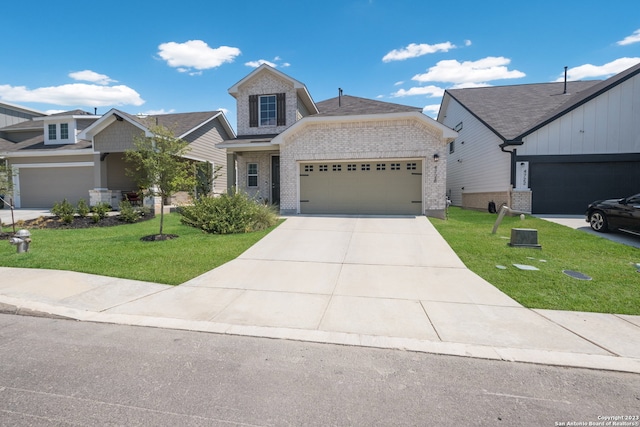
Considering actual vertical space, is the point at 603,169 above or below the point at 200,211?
above

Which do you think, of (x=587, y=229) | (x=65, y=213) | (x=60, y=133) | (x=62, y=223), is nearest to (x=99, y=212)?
(x=65, y=213)

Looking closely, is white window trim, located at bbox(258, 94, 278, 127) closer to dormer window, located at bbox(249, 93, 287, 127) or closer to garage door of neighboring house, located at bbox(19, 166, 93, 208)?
dormer window, located at bbox(249, 93, 287, 127)

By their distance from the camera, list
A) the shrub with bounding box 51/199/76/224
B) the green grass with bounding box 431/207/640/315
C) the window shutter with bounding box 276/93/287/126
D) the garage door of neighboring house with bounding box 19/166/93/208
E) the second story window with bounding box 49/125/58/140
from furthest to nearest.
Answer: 1. the second story window with bounding box 49/125/58/140
2. the garage door of neighboring house with bounding box 19/166/93/208
3. the window shutter with bounding box 276/93/287/126
4. the shrub with bounding box 51/199/76/224
5. the green grass with bounding box 431/207/640/315

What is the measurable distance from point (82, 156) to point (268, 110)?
11393mm

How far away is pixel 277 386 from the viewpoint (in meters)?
2.90

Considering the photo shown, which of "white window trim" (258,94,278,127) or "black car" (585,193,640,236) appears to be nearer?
"black car" (585,193,640,236)

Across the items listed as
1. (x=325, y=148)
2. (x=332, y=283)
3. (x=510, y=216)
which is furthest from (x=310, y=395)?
(x=510, y=216)

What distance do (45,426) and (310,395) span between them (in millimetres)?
1982

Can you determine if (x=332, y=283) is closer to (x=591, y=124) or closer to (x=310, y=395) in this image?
(x=310, y=395)

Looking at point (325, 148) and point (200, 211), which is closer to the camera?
point (200, 211)

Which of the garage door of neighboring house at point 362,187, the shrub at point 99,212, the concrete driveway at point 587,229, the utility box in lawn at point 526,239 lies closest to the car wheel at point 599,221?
the concrete driveway at point 587,229

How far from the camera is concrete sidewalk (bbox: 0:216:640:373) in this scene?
371cm

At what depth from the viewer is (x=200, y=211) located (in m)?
11.3

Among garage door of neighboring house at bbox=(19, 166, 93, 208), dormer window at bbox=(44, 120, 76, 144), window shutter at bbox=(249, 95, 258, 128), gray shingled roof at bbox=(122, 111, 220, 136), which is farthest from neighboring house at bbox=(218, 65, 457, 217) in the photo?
dormer window at bbox=(44, 120, 76, 144)
